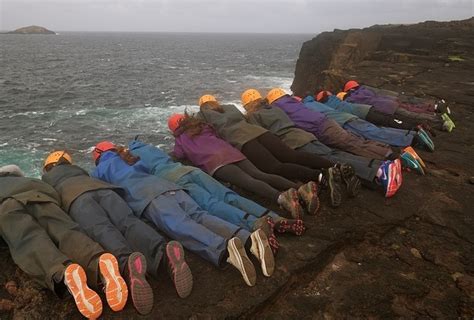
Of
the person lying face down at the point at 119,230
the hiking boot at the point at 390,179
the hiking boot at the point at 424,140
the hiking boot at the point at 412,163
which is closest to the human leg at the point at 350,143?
the hiking boot at the point at 412,163

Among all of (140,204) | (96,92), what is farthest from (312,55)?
(140,204)

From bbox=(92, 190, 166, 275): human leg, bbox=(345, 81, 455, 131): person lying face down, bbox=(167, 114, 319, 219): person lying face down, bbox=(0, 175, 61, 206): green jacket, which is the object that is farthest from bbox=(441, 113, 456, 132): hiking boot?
bbox=(0, 175, 61, 206): green jacket

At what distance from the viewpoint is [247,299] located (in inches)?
143

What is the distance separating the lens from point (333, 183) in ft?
17.3

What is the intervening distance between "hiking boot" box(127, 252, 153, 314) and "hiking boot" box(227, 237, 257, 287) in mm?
882

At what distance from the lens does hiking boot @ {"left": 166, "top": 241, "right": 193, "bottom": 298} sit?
3.62 m

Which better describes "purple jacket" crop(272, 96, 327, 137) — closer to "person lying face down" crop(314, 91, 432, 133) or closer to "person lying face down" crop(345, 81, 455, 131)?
"person lying face down" crop(314, 91, 432, 133)

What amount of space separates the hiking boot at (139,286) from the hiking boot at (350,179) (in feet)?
10.4

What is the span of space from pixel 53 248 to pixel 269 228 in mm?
2344

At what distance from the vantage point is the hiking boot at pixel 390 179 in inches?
216

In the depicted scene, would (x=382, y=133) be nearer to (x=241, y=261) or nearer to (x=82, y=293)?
(x=241, y=261)

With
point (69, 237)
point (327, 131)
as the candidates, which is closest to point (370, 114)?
point (327, 131)

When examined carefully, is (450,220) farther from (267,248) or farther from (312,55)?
(312,55)

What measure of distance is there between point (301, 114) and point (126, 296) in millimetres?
5212
